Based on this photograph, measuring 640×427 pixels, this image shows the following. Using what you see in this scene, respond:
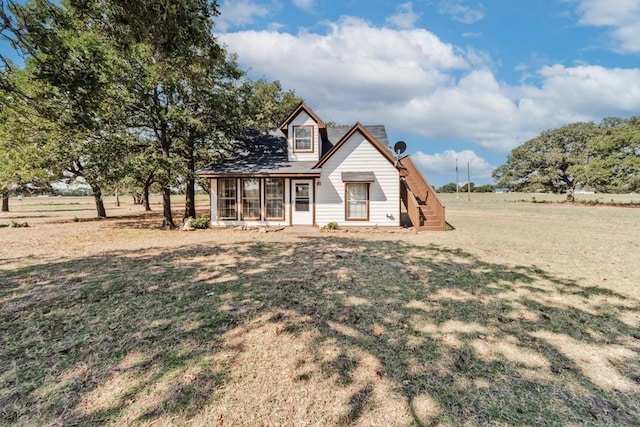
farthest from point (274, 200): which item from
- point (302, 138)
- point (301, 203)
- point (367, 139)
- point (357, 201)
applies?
point (367, 139)

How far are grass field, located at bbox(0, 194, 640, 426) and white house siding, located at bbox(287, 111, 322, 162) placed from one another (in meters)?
8.57

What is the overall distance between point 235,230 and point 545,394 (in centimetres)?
1251

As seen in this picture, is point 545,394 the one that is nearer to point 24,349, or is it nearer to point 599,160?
point 24,349

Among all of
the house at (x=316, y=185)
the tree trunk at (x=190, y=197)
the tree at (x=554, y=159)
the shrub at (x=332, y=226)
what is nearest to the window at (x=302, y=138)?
the house at (x=316, y=185)

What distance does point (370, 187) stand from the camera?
14133mm

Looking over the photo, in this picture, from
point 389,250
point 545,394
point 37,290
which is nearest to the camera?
point 545,394

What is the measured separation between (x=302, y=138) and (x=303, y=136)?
11 centimetres

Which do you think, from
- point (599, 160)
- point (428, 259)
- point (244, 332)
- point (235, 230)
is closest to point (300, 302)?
point (244, 332)

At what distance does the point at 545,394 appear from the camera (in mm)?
2762

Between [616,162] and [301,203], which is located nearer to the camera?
[301,203]

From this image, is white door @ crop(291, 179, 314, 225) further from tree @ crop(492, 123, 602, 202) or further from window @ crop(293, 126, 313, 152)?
tree @ crop(492, 123, 602, 202)

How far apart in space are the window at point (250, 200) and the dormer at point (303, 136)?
7.88ft

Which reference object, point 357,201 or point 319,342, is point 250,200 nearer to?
point 357,201

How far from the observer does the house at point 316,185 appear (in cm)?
1391
